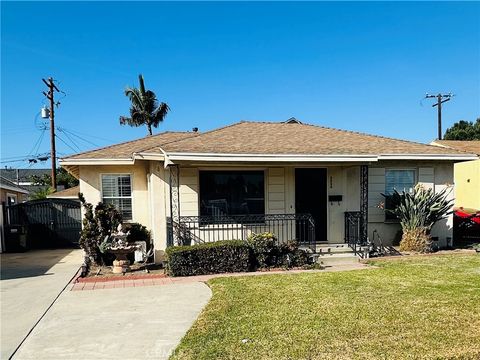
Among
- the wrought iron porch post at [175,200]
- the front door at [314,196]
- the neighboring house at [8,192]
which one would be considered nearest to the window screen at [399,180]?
the front door at [314,196]

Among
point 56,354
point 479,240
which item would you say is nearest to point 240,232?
point 56,354

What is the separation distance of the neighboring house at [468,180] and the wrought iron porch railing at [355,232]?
1208 cm

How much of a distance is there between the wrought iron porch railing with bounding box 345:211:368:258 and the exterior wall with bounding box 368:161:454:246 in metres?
1.07

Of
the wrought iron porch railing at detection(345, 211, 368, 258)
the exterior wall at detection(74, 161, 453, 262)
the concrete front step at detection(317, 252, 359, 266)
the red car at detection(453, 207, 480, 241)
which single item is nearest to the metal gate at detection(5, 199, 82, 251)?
the exterior wall at detection(74, 161, 453, 262)

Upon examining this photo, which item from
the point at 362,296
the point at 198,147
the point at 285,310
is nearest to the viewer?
the point at 285,310

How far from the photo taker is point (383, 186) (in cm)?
1105

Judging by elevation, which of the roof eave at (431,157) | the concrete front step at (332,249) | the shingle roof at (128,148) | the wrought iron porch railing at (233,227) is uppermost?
the shingle roof at (128,148)

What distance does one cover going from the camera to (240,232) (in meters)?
9.80

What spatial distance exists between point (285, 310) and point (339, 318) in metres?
0.83

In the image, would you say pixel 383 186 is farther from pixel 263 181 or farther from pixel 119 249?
pixel 119 249

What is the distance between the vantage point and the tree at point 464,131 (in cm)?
4635

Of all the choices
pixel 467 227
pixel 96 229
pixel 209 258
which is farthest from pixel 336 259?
pixel 96 229

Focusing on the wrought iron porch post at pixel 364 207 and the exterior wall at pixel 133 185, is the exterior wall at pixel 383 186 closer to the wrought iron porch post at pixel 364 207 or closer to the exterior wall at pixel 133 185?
the wrought iron porch post at pixel 364 207

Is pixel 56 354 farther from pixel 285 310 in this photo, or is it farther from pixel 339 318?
pixel 339 318
